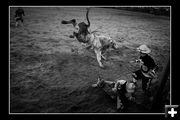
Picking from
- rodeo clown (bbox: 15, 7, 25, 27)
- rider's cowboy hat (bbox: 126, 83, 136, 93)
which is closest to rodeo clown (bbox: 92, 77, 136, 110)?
rider's cowboy hat (bbox: 126, 83, 136, 93)

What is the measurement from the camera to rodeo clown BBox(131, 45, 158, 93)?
3.38 metres

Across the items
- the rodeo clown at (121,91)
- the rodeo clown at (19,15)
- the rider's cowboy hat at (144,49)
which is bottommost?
the rodeo clown at (121,91)

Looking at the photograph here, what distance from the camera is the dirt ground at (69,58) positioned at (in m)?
3.21

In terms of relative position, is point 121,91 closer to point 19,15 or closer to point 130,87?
point 130,87

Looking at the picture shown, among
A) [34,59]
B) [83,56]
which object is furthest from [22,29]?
[83,56]

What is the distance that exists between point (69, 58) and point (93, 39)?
653mm

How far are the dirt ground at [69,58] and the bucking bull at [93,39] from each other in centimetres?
11

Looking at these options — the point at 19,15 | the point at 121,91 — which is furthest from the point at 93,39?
the point at 19,15

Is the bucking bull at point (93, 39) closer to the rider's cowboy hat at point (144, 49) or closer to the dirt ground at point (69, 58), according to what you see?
the dirt ground at point (69, 58)

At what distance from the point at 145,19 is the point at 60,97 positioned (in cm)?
262

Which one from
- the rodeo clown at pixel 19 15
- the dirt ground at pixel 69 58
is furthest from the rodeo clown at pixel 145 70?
the rodeo clown at pixel 19 15

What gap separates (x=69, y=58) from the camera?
141 inches

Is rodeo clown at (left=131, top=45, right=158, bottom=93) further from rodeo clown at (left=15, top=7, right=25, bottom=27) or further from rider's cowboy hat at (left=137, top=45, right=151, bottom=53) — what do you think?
rodeo clown at (left=15, top=7, right=25, bottom=27)

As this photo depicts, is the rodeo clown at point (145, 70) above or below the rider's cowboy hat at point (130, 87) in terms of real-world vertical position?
above
